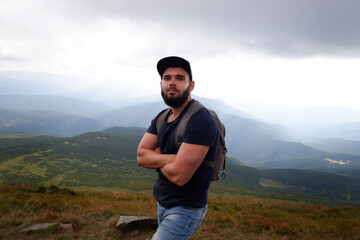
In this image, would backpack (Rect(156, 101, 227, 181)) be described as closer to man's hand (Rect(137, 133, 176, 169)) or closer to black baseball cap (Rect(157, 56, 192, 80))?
man's hand (Rect(137, 133, 176, 169))

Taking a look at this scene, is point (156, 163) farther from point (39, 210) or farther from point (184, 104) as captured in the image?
point (39, 210)

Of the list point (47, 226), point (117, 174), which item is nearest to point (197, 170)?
point (47, 226)

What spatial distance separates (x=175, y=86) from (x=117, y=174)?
10105 cm

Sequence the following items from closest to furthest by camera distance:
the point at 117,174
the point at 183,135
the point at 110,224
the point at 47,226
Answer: the point at 183,135
the point at 47,226
the point at 110,224
the point at 117,174

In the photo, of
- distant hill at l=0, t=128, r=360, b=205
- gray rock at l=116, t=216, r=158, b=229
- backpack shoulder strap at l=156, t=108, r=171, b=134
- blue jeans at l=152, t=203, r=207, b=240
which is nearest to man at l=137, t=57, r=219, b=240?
blue jeans at l=152, t=203, r=207, b=240

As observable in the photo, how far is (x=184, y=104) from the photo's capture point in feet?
10.5

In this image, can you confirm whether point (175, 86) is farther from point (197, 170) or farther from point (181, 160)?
point (197, 170)

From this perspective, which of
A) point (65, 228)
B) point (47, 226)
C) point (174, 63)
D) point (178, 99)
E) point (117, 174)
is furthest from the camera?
point (117, 174)

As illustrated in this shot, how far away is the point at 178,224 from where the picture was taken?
272cm

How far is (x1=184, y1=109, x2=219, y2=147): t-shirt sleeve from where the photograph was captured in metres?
2.61

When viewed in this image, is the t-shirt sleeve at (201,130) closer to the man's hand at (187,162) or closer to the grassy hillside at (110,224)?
the man's hand at (187,162)

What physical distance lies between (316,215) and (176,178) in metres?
13.9

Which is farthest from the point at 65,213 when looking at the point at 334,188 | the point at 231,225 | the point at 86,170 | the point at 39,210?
the point at 334,188

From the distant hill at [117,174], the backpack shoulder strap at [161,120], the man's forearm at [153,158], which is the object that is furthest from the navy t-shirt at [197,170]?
the distant hill at [117,174]
